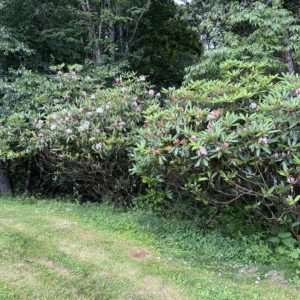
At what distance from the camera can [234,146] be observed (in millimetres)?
3625

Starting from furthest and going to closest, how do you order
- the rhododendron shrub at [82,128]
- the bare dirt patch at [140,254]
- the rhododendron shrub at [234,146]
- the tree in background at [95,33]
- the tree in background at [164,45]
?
the tree in background at [164,45] → the tree in background at [95,33] → the rhododendron shrub at [82,128] → the bare dirt patch at [140,254] → the rhododendron shrub at [234,146]

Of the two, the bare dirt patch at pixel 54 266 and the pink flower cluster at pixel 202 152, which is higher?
the pink flower cluster at pixel 202 152

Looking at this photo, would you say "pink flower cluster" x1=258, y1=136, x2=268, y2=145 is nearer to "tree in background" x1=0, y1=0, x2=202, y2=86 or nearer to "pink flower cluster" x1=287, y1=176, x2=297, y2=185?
"pink flower cluster" x1=287, y1=176, x2=297, y2=185

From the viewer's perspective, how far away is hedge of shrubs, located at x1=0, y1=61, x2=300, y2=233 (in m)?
3.60

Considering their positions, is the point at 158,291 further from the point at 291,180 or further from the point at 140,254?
the point at 291,180

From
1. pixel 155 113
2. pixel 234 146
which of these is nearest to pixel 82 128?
pixel 155 113

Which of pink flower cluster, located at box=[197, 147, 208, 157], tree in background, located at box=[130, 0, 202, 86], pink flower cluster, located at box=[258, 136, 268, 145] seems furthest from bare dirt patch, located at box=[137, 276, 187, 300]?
→ tree in background, located at box=[130, 0, 202, 86]

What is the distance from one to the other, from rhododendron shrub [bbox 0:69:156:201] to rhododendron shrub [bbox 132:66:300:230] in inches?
39.1

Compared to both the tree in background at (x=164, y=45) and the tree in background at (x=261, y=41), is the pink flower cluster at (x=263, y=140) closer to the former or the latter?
the tree in background at (x=261, y=41)

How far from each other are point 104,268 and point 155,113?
189 centimetres

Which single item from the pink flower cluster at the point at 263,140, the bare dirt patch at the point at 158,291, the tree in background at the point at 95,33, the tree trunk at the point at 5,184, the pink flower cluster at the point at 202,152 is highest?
the tree in background at the point at 95,33

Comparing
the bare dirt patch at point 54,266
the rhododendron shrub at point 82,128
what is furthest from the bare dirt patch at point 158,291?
the rhododendron shrub at point 82,128

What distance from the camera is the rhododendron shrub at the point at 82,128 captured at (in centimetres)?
539

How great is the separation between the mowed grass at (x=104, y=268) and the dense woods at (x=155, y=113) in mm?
710
